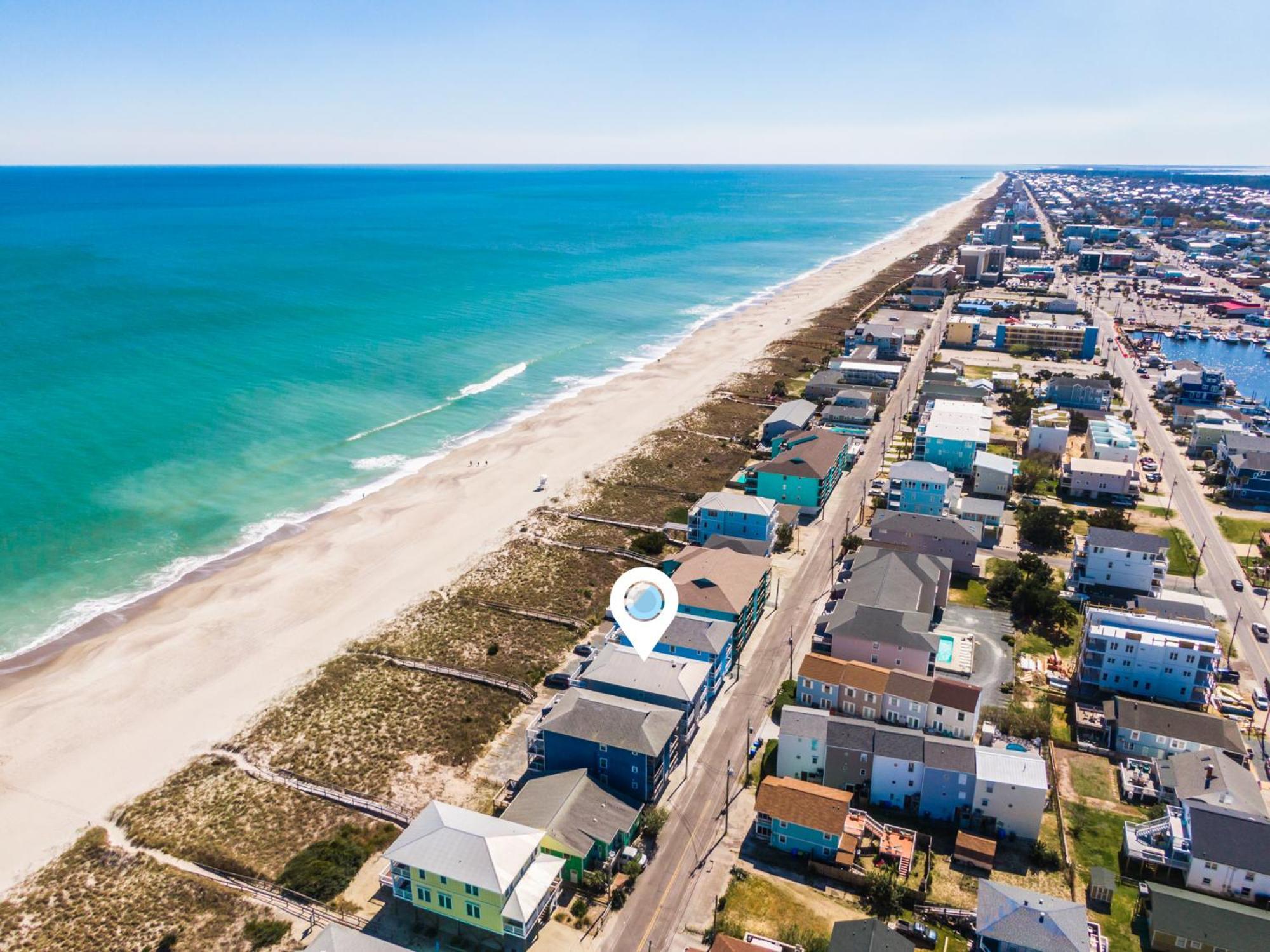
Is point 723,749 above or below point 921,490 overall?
below

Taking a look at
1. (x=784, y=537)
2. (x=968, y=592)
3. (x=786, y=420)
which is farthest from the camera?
(x=786, y=420)

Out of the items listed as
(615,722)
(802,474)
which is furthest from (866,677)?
(802,474)

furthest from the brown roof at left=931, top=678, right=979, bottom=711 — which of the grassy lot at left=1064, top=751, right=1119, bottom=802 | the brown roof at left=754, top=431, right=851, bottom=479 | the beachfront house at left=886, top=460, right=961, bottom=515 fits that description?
the brown roof at left=754, top=431, right=851, bottom=479

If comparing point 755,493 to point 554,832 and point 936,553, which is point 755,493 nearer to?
point 936,553

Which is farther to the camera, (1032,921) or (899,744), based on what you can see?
(899,744)

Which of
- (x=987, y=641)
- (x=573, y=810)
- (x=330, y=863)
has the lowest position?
(x=330, y=863)

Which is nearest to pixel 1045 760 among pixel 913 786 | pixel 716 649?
pixel 913 786

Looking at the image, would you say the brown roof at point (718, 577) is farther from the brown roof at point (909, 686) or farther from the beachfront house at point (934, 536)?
the beachfront house at point (934, 536)

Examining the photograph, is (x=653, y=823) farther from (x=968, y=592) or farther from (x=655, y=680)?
(x=968, y=592)
